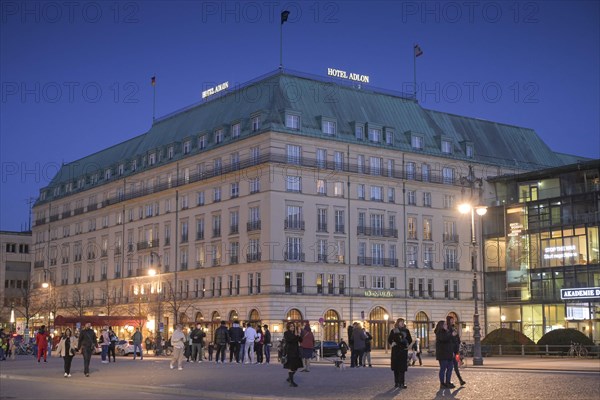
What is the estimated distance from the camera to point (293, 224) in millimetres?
84688

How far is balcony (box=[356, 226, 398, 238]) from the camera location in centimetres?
8931

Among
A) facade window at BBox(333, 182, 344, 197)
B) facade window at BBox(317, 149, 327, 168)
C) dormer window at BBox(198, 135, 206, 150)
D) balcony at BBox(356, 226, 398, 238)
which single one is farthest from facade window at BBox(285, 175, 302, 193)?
dormer window at BBox(198, 135, 206, 150)

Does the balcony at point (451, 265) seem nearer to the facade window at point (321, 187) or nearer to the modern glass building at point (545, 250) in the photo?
the modern glass building at point (545, 250)

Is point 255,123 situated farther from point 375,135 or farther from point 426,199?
point 426,199

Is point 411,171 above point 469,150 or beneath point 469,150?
beneath

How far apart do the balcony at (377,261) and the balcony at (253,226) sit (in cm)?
1108

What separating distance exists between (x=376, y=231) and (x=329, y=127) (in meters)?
11.6

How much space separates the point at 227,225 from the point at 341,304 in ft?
45.7

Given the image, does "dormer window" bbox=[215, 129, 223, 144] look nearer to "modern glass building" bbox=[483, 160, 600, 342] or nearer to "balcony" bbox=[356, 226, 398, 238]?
"balcony" bbox=[356, 226, 398, 238]

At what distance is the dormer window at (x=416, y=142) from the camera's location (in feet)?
312

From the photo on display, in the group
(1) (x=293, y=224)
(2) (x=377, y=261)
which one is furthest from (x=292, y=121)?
(2) (x=377, y=261)

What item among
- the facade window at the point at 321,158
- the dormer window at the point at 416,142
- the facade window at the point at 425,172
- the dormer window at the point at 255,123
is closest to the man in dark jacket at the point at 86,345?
the dormer window at the point at 255,123

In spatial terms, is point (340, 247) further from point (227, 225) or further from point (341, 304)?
point (227, 225)

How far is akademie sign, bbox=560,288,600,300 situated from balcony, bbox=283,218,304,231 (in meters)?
25.5
